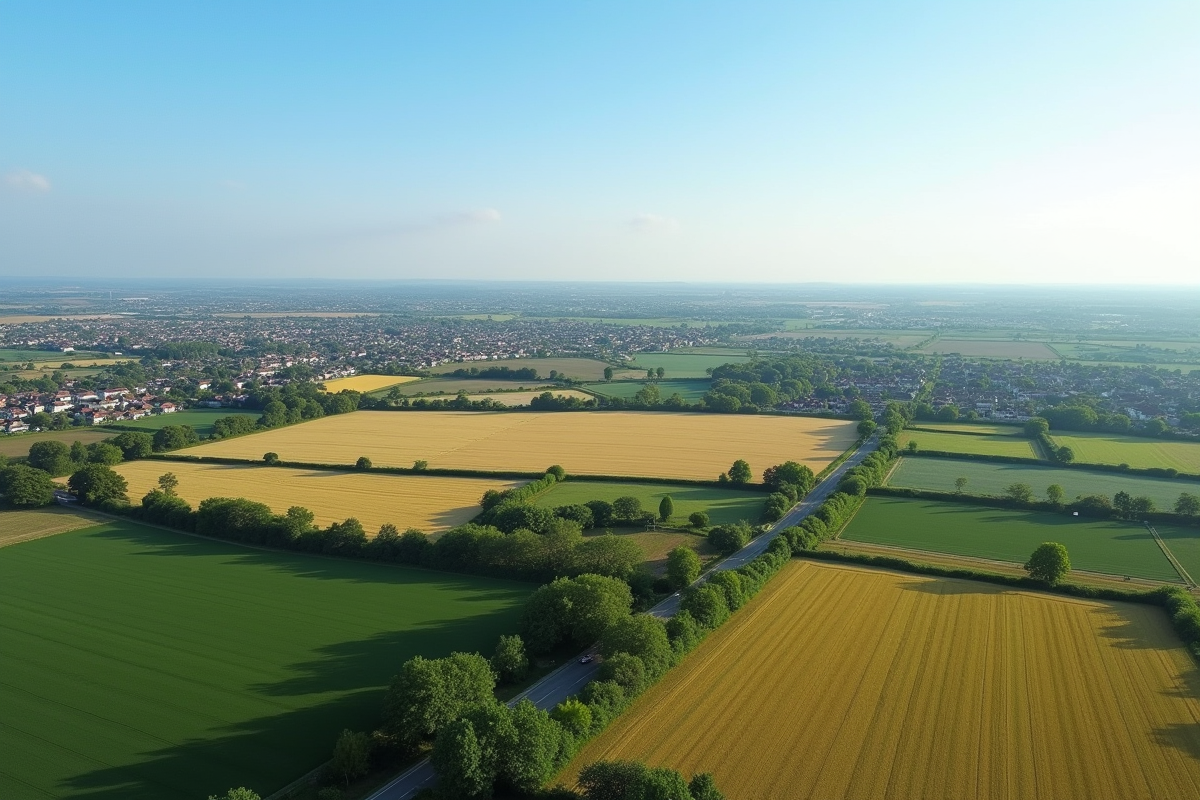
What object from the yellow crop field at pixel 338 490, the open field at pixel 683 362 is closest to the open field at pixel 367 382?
the open field at pixel 683 362

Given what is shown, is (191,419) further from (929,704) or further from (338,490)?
(929,704)

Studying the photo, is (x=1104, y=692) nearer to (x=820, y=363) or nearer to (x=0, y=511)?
(x=0, y=511)

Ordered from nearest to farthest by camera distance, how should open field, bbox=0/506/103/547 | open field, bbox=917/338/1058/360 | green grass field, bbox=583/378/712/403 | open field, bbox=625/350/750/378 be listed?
open field, bbox=0/506/103/547, green grass field, bbox=583/378/712/403, open field, bbox=625/350/750/378, open field, bbox=917/338/1058/360

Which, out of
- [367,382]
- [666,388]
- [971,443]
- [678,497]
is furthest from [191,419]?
[971,443]

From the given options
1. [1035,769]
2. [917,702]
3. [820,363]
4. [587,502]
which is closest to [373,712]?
[917,702]

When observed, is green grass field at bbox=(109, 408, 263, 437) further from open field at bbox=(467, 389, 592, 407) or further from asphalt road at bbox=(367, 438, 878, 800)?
asphalt road at bbox=(367, 438, 878, 800)

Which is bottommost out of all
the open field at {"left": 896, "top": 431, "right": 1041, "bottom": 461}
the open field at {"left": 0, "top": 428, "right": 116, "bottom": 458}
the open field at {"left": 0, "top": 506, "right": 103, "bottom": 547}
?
the open field at {"left": 0, "top": 506, "right": 103, "bottom": 547}

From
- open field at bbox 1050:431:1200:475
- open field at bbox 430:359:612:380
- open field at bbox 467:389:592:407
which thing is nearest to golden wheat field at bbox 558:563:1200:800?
open field at bbox 1050:431:1200:475
